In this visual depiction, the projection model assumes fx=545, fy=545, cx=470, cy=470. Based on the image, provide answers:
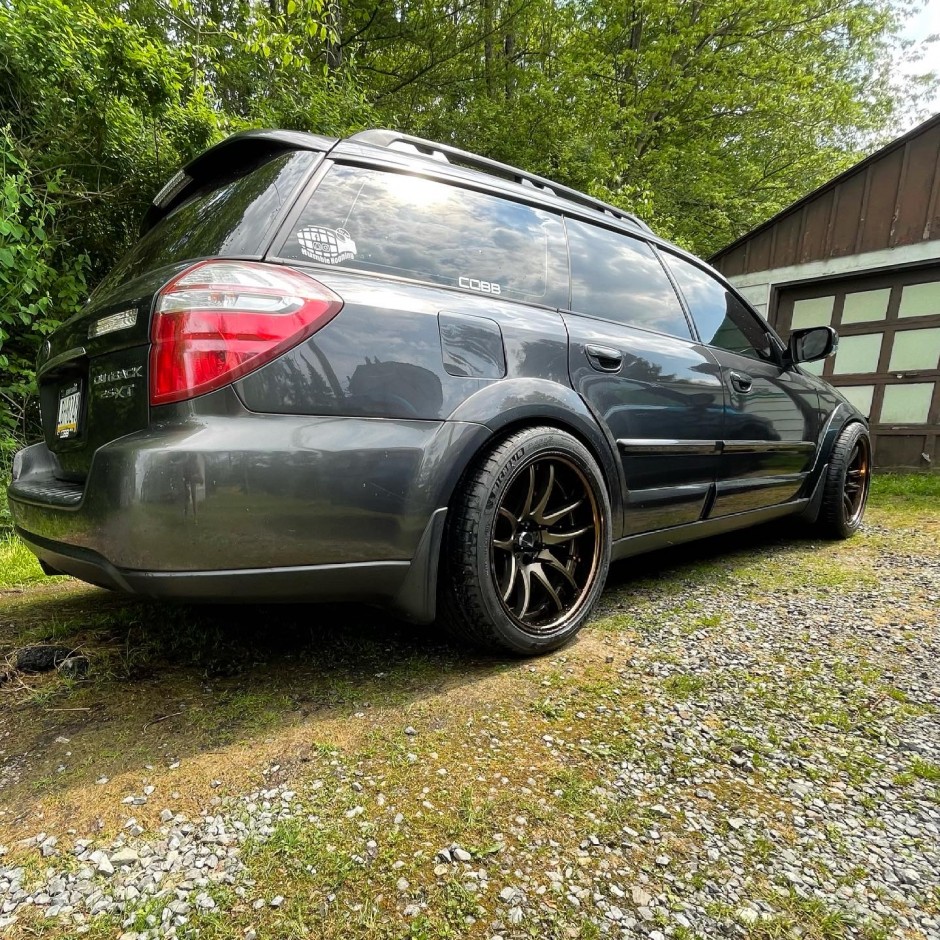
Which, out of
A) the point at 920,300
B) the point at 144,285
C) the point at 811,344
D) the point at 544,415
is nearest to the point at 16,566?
the point at 144,285

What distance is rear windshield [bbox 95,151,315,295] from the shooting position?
4.93 ft

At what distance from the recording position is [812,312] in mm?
7473

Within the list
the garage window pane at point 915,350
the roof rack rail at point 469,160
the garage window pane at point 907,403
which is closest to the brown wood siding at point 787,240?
the garage window pane at point 915,350

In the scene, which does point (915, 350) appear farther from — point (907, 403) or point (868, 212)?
point (868, 212)

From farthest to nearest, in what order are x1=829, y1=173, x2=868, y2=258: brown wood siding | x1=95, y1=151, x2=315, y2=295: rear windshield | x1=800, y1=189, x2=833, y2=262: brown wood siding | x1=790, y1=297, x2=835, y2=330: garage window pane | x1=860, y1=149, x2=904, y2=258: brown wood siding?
x1=790, y1=297, x2=835, y2=330: garage window pane < x1=800, y1=189, x2=833, y2=262: brown wood siding < x1=829, y1=173, x2=868, y2=258: brown wood siding < x1=860, y1=149, x2=904, y2=258: brown wood siding < x1=95, y1=151, x2=315, y2=295: rear windshield

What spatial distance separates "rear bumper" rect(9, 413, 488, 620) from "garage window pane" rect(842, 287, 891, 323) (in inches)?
299

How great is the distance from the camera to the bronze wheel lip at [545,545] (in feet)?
5.79

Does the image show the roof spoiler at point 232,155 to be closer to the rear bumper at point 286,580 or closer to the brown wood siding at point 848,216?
the rear bumper at point 286,580

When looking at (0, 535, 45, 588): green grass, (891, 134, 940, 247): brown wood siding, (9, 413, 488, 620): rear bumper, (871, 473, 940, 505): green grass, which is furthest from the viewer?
(891, 134, 940, 247): brown wood siding

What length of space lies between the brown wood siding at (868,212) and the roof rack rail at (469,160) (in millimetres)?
5844

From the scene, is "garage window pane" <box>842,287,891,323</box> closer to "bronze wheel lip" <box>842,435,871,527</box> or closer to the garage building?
the garage building

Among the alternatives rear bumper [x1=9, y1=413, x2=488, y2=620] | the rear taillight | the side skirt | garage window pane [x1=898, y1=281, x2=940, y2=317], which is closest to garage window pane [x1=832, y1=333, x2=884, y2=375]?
garage window pane [x1=898, y1=281, x2=940, y2=317]

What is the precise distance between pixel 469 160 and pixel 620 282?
0.83 meters

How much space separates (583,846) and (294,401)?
46.1 inches
